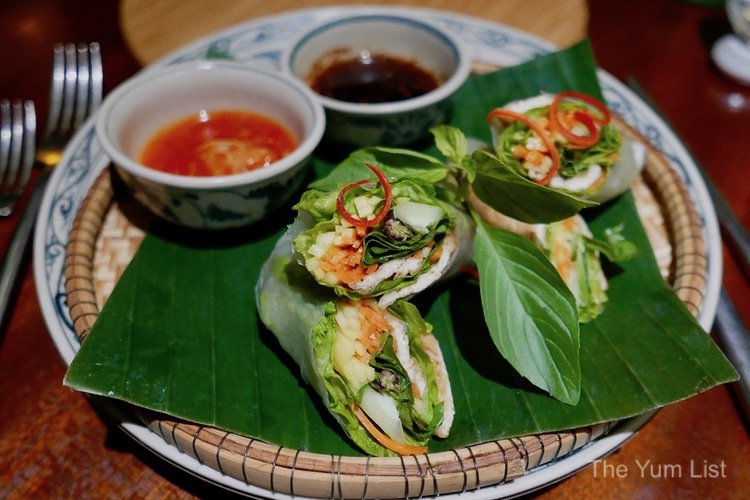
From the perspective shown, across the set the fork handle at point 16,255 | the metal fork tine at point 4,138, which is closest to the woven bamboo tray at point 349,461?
the fork handle at point 16,255

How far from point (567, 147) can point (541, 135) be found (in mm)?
109

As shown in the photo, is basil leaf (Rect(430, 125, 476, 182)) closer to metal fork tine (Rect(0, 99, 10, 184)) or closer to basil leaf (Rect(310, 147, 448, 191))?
basil leaf (Rect(310, 147, 448, 191))

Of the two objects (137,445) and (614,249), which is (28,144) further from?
(614,249)

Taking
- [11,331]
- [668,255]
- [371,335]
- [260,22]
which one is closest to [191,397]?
[371,335]

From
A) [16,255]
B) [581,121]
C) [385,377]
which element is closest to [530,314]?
[385,377]

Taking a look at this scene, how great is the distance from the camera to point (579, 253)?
195 cm

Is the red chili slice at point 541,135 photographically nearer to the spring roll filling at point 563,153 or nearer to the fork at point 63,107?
the spring roll filling at point 563,153

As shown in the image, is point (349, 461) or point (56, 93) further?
point (56, 93)

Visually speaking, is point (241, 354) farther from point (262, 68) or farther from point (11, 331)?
point (262, 68)

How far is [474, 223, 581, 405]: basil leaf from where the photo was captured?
161 cm

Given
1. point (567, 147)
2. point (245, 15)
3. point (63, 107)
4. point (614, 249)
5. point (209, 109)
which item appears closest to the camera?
point (614, 249)

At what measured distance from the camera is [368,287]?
5.21 ft

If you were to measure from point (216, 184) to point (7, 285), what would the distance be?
862 millimetres

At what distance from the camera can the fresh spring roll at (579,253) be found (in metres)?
1.88
